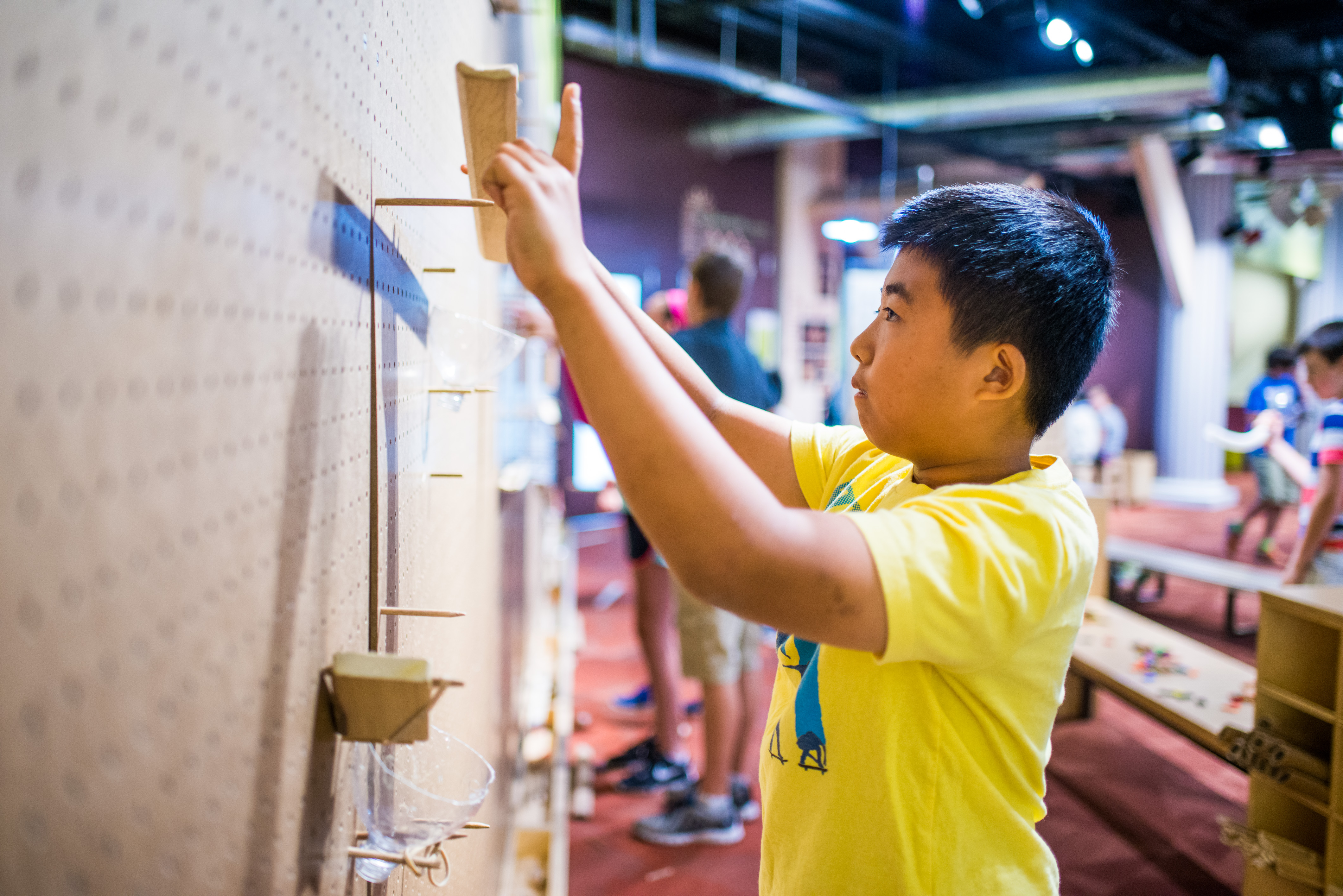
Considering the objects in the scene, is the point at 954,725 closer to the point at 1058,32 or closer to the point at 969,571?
the point at 969,571

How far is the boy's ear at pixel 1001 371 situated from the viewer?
836 millimetres

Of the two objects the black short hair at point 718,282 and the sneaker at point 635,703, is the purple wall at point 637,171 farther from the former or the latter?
the black short hair at point 718,282

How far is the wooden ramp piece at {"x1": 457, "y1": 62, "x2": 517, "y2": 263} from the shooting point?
0.73 metres

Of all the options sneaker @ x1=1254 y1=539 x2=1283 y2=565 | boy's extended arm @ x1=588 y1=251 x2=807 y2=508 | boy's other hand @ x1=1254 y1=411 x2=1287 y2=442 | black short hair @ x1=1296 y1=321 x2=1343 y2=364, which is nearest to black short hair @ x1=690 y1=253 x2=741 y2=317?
boy's extended arm @ x1=588 y1=251 x2=807 y2=508

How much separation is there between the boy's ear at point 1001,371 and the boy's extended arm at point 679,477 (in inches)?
11.8

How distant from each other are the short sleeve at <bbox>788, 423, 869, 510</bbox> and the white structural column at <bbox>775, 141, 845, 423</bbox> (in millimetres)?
8265

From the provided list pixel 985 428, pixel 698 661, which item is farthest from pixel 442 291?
pixel 698 661

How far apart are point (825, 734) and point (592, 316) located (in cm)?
54

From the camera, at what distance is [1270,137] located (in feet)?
25.4

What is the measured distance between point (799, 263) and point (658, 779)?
23.8 ft

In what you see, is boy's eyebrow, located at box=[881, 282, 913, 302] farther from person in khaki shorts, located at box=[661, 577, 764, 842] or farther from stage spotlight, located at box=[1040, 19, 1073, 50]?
stage spotlight, located at box=[1040, 19, 1073, 50]

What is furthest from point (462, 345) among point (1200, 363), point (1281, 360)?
point (1200, 363)

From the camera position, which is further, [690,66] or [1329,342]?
[690,66]

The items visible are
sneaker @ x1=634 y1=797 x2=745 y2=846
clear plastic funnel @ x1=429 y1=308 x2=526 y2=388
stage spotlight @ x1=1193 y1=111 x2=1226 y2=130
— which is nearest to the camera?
clear plastic funnel @ x1=429 y1=308 x2=526 y2=388
